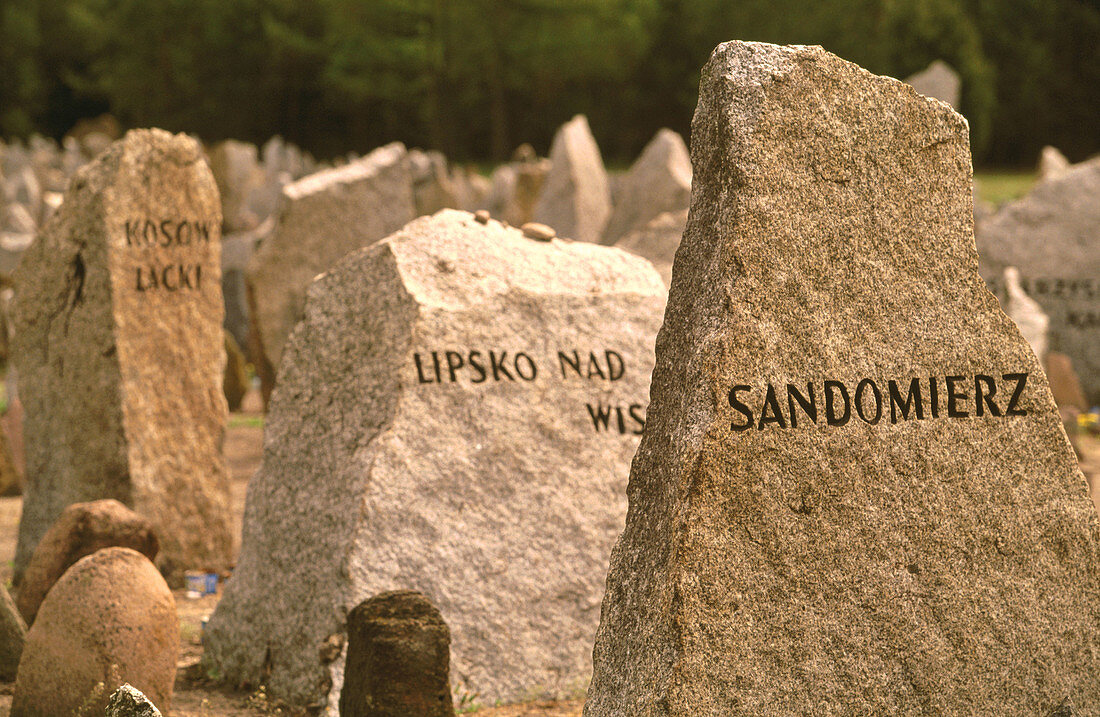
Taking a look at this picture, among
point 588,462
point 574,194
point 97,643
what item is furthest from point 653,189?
point 97,643

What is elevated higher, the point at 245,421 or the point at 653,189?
the point at 653,189

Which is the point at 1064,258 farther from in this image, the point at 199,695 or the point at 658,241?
the point at 199,695

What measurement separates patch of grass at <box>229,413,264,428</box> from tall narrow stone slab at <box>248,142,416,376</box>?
0.47 m

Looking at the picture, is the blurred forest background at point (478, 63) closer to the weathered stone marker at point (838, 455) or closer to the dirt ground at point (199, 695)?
the dirt ground at point (199, 695)

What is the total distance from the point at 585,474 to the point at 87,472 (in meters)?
2.48

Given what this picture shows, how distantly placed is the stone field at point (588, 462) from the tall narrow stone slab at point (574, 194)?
6285 millimetres

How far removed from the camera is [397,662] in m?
3.32

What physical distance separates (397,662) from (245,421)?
671 centimetres

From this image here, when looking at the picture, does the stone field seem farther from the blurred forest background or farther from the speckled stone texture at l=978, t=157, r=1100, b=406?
the blurred forest background

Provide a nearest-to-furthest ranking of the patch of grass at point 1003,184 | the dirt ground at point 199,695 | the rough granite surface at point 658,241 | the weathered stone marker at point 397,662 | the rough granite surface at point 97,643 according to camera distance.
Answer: the weathered stone marker at point 397,662 < the rough granite surface at point 97,643 < the dirt ground at point 199,695 < the rough granite surface at point 658,241 < the patch of grass at point 1003,184

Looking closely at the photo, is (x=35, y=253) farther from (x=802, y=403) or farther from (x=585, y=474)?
(x=802, y=403)

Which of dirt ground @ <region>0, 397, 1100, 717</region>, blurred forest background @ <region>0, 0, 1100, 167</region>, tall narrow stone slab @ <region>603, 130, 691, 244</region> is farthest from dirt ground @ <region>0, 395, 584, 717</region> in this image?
blurred forest background @ <region>0, 0, 1100, 167</region>

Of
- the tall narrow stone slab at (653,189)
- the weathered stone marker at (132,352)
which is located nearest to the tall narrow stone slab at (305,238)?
the tall narrow stone slab at (653,189)

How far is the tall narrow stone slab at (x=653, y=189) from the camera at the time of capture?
10.6 m
